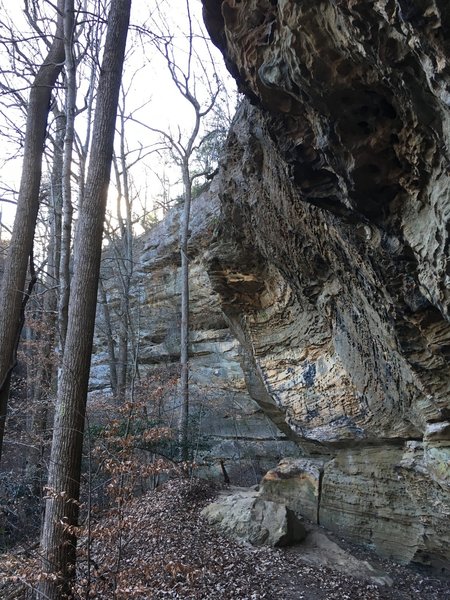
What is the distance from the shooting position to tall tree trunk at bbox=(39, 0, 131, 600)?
4184 millimetres

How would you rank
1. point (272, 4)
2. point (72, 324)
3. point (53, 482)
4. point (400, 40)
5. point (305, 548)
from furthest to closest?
1. point (305, 548)
2. point (72, 324)
3. point (53, 482)
4. point (272, 4)
5. point (400, 40)

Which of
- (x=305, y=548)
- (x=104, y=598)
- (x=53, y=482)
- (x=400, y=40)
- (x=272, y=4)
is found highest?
(x=272, y=4)

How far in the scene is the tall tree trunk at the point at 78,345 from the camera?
4184mm

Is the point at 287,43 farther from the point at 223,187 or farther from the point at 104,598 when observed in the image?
the point at 104,598

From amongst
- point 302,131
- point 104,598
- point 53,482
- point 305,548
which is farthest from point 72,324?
point 305,548

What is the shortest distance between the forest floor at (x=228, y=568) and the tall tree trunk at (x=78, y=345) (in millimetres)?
298

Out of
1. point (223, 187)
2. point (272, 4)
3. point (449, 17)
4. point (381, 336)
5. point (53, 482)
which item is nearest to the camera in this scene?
point (449, 17)

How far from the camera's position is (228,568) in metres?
5.91

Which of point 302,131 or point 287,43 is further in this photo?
point 302,131

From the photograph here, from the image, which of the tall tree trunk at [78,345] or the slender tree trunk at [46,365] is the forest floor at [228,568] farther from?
the slender tree trunk at [46,365]

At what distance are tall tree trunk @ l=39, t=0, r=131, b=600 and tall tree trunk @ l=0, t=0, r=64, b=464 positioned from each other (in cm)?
99

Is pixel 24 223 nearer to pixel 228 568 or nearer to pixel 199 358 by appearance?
pixel 228 568

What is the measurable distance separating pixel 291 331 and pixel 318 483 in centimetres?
290

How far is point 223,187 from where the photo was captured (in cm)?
802
